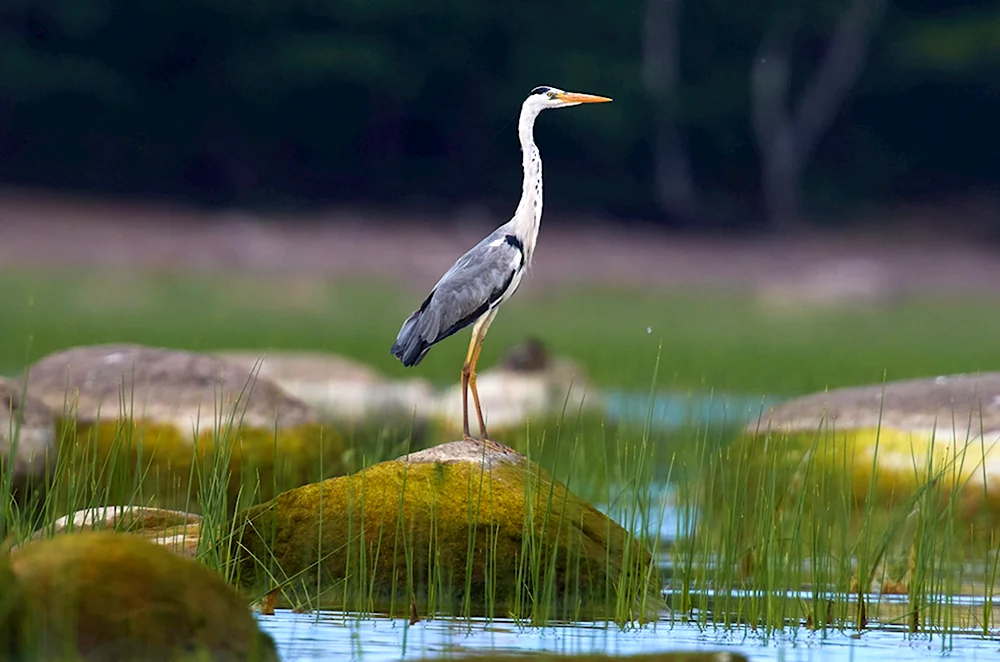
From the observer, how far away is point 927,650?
18.6ft

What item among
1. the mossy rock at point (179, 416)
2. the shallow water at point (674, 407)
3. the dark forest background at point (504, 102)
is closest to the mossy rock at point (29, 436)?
the mossy rock at point (179, 416)

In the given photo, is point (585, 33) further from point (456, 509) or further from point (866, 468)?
point (456, 509)

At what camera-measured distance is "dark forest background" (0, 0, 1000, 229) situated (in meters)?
30.6

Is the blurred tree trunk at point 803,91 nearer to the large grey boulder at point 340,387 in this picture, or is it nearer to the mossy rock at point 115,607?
the large grey boulder at point 340,387

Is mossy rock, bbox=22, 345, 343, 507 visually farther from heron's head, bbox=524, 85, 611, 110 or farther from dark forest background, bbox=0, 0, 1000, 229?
dark forest background, bbox=0, 0, 1000, 229

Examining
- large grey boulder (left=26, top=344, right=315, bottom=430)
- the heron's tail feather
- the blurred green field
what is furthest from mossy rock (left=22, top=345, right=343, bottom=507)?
the blurred green field

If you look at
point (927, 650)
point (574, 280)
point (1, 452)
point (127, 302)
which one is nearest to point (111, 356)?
point (1, 452)

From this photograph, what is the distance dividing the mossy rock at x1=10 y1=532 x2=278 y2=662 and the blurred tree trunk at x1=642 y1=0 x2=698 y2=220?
28107 mm

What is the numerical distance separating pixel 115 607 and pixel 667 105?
29.0m

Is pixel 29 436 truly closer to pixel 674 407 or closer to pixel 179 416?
pixel 179 416

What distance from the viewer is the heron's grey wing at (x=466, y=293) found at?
23.9ft

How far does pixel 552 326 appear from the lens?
79.8 ft

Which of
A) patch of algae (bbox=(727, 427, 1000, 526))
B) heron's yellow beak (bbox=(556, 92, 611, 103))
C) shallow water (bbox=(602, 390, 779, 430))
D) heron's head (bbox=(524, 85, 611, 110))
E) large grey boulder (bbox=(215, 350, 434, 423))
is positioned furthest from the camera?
large grey boulder (bbox=(215, 350, 434, 423))

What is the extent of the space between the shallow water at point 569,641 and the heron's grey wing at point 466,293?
166cm
